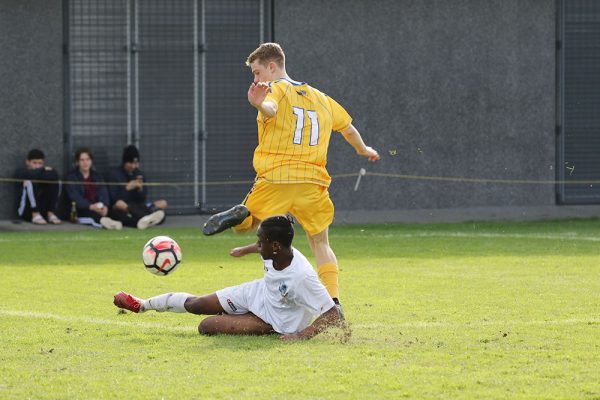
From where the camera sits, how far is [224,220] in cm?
923

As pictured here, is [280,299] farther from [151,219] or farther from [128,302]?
[151,219]

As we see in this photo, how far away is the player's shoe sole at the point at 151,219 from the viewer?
758 inches

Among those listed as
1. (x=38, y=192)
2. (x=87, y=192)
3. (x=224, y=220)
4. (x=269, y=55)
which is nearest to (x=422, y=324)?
(x=224, y=220)

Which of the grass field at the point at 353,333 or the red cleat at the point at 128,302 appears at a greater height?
the red cleat at the point at 128,302

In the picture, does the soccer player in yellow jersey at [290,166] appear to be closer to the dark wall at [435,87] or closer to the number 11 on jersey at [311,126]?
the number 11 on jersey at [311,126]

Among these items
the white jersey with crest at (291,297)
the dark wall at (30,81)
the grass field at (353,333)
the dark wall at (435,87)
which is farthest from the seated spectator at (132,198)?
the white jersey with crest at (291,297)

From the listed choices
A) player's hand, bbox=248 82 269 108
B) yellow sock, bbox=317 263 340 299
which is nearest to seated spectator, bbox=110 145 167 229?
yellow sock, bbox=317 263 340 299

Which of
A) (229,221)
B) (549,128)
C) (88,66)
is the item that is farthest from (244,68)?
(229,221)

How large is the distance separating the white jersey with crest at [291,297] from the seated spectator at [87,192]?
10642 millimetres

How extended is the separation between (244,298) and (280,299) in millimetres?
406

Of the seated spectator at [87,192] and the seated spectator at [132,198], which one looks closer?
the seated spectator at [87,192]

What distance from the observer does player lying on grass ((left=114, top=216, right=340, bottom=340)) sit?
8.59m

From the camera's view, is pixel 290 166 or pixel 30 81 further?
pixel 30 81

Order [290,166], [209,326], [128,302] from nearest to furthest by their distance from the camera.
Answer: [209,326] → [128,302] → [290,166]
